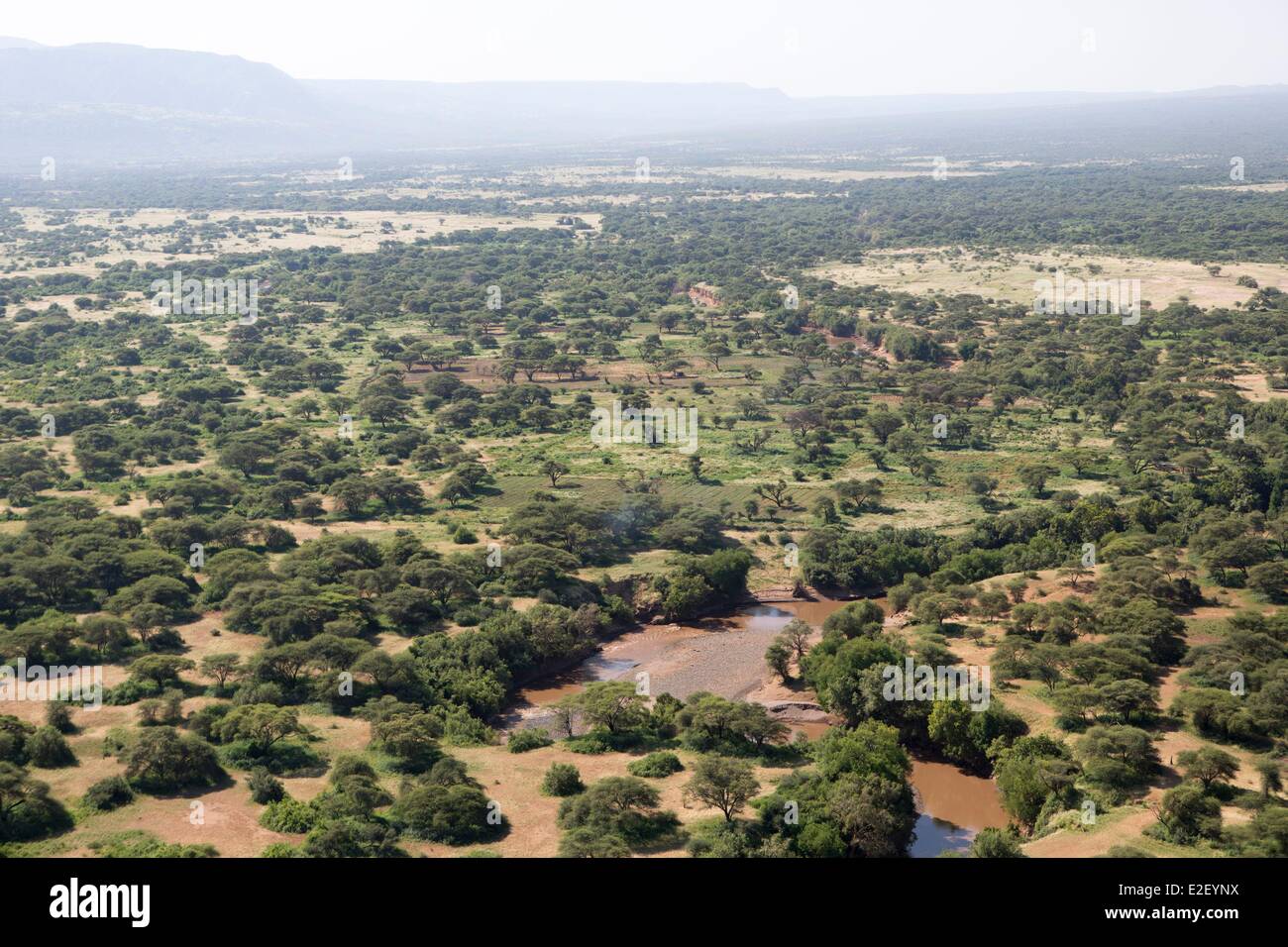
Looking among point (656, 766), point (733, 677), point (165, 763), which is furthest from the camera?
point (733, 677)

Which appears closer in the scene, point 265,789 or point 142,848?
point 142,848

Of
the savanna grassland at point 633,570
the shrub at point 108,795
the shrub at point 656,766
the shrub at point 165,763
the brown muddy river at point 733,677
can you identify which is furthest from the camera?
the shrub at point 656,766

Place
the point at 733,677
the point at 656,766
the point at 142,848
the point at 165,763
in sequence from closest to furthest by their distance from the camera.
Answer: the point at 142,848 → the point at 165,763 → the point at 656,766 → the point at 733,677

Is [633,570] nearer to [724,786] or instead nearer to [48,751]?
[724,786]

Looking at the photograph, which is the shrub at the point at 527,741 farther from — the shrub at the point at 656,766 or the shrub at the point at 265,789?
the shrub at the point at 265,789

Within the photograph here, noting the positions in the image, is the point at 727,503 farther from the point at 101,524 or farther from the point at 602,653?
the point at 101,524

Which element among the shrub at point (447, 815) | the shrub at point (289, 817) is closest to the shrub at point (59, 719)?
the shrub at point (289, 817)

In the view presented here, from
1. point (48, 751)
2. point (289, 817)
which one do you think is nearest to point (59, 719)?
point (48, 751)
